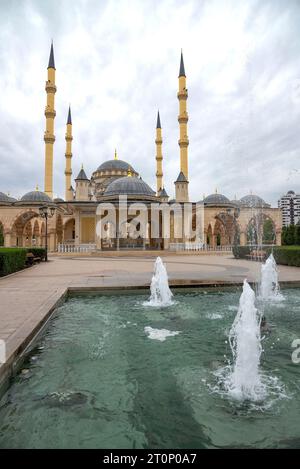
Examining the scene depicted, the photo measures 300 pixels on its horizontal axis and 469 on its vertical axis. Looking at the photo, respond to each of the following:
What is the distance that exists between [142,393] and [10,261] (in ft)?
32.0

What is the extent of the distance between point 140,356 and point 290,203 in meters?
119

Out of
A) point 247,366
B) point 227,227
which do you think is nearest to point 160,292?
point 247,366

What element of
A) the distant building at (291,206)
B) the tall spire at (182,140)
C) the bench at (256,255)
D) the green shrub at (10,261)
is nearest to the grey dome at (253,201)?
the tall spire at (182,140)

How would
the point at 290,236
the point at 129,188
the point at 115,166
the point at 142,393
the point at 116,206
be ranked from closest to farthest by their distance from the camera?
the point at 142,393 < the point at 116,206 < the point at 129,188 < the point at 290,236 < the point at 115,166

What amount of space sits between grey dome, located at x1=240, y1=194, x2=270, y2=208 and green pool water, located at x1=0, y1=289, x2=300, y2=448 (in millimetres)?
36125

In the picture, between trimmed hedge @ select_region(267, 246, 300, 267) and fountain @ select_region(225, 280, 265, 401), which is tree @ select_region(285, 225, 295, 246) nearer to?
trimmed hedge @ select_region(267, 246, 300, 267)

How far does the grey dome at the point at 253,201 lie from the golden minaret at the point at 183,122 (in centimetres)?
989

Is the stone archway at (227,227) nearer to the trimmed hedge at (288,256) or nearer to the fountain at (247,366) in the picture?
the trimmed hedge at (288,256)

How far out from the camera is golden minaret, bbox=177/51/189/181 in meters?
35.8

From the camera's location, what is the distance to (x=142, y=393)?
302 cm

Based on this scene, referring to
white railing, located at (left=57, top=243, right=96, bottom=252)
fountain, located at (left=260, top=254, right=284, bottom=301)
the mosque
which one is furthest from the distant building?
fountain, located at (left=260, top=254, right=284, bottom=301)

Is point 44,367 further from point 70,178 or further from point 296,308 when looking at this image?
point 70,178

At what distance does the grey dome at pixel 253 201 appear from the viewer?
39375 mm

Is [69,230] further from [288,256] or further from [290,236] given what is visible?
[288,256]
